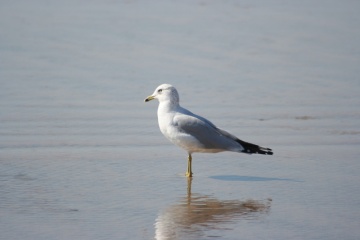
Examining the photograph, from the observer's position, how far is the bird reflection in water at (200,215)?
20.6 feet

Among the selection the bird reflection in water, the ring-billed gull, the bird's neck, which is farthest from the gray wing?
the bird reflection in water


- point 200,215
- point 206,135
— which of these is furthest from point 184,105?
point 200,215

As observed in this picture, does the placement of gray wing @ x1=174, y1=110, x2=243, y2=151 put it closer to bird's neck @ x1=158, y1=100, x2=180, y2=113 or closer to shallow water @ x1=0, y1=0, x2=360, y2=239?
bird's neck @ x1=158, y1=100, x2=180, y2=113

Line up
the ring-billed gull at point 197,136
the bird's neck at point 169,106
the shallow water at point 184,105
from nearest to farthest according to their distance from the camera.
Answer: the shallow water at point 184,105 < the ring-billed gull at point 197,136 < the bird's neck at point 169,106

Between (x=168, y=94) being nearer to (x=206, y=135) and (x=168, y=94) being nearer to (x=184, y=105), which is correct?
(x=206, y=135)

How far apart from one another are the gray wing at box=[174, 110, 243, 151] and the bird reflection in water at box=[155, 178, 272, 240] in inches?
36.6

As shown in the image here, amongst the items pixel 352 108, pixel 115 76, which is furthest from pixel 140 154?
pixel 115 76

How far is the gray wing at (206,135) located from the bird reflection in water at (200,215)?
930mm

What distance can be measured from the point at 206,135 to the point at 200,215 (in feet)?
5.59

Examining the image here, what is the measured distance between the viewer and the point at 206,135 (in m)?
8.38

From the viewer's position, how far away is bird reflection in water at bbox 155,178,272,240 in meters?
6.29

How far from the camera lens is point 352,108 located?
11453 millimetres

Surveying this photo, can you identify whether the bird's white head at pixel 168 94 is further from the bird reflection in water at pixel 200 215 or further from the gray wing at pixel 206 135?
the bird reflection in water at pixel 200 215

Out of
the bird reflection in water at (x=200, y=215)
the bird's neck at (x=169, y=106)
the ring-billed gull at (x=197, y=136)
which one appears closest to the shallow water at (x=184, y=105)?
the bird reflection in water at (x=200, y=215)
